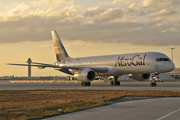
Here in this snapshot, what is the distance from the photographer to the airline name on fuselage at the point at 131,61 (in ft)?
117

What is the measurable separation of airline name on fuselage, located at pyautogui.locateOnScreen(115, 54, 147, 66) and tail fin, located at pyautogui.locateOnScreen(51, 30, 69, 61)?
1475cm

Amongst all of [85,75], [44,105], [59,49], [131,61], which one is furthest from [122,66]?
[44,105]

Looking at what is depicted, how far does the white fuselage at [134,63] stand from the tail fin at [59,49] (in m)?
8.31

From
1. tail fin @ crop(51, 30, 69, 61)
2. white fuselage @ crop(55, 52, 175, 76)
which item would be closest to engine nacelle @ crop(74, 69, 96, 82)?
white fuselage @ crop(55, 52, 175, 76)

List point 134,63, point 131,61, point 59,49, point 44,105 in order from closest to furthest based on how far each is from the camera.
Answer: point 44,105, point 134,63, point 131,61, point 59,49

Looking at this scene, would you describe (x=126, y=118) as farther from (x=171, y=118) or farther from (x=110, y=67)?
(x=110, y=67)

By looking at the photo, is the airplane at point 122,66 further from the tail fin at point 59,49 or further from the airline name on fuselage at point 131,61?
the tail fin at point 59,49

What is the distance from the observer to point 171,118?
9.77 m

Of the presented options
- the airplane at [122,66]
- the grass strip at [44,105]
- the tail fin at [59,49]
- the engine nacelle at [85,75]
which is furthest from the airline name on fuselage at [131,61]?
the grass strip at [44,105]

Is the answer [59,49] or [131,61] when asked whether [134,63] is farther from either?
[59,49]

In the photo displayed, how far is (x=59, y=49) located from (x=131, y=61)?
18.8 meters

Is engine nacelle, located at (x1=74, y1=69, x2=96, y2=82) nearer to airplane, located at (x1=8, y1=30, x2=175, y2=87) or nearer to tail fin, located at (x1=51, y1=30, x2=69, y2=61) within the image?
airplane, located at (x1=8, y1=30, x2=175, y2=87)

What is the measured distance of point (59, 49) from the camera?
5103 cm

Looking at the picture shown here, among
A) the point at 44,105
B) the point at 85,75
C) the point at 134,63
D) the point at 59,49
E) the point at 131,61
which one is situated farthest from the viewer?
the point at 59,49
